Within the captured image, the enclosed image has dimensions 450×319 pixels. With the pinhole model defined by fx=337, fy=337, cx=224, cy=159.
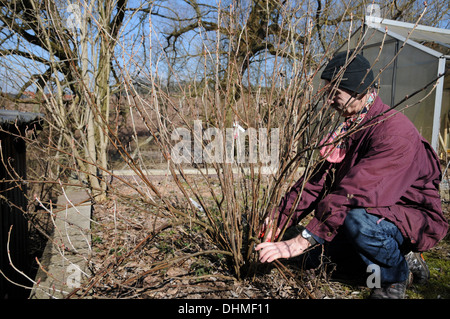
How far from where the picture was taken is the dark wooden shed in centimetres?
313

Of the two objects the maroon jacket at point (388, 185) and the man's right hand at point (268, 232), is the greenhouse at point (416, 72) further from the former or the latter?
A: the man's right hand at point (268, 232)

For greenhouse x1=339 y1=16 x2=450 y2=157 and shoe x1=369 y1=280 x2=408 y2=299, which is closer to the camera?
shoe x1=369 y1=280 x2=408 y2=299

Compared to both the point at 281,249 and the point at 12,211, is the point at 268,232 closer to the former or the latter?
the point at 281,249

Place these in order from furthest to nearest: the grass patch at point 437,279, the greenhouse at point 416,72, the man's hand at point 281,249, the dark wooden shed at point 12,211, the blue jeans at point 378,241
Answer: the greenhouse at point 416,72, the dark wooden shed at point 12,211, the grass patch at point 437,279, the blue jeans at point 378,241, the man's hand at point 281,249

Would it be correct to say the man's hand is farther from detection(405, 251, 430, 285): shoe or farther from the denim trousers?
detection(405, 251, 430, 285): shoe

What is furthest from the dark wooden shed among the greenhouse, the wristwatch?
the greenhouse

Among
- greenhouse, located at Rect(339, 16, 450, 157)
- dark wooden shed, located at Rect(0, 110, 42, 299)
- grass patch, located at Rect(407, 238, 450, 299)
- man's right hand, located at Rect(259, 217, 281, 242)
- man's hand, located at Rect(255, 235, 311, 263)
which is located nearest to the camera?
man's hand, located at Rect(255, 235, 311, 263)

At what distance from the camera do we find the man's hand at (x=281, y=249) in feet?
6.13

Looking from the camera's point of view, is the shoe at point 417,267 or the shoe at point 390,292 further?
the shoe at point 417,267

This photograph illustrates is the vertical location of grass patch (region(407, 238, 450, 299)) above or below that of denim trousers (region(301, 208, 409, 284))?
below

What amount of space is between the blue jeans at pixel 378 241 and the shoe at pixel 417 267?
400 mm

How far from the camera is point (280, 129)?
7.22 ft

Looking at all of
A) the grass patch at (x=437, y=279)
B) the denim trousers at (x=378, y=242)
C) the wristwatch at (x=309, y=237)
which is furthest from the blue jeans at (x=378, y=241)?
the grass patch at (x=437, y=279)
